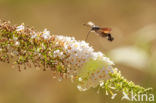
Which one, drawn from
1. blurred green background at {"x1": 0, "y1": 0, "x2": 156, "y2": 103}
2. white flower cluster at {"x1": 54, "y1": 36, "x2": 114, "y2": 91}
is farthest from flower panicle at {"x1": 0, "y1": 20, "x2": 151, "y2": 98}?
blurred green background at {"x1": 0, "y1": 0, "x2": 156, "y2": 103}

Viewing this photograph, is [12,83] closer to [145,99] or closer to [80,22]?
[80,22]

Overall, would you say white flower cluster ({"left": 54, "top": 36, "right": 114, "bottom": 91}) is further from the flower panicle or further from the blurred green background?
the blurred green background

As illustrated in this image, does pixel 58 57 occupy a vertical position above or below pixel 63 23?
below

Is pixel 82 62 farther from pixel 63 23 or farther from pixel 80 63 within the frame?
pixel 63 23

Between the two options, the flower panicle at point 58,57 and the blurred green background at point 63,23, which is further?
the blurred green background at point 63,23

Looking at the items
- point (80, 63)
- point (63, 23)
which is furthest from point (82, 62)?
point (63, 23)

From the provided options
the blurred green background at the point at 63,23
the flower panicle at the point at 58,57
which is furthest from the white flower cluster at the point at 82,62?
the blurred green background at the point at 63,23

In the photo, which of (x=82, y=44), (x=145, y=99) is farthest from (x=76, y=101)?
(x=145, y=99)

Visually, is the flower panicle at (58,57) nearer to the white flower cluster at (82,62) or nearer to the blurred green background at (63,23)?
the white flower cluster at (82,62)

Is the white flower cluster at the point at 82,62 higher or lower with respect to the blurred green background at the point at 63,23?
lower
